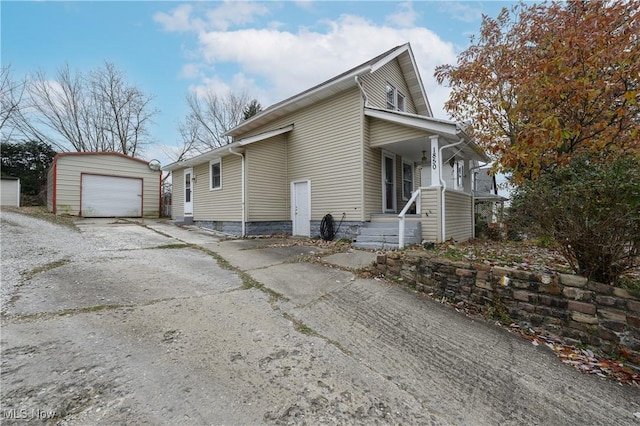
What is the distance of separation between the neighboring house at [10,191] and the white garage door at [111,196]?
647cm

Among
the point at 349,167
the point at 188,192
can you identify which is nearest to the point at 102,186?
the point at 188,192

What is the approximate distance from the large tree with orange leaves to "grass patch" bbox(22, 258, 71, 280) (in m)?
8.84

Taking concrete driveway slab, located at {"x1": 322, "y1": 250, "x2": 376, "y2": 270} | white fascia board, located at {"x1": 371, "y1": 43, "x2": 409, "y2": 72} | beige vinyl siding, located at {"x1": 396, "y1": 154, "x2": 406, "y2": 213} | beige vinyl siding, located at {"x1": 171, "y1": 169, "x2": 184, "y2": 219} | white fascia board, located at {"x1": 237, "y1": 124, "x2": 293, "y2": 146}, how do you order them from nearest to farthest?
concrete driveway slab, located at {"x1": 322, "y1": 250, "x2": 376, "y2": 270}
white fascia board, located at {"x1": 371, "y1": 43, "x2": 409, "y2": 72}
white fascia board, located at {"x1": 237, "y1": 124, "x2": 293, "y2": 146}
beige vinyl siding, located at {"x1": 396, "y1": 154, "x2": 406, "y2": 213}
beige vinyl siding, located at {"x1": 171, "y1": 169, "x2": 184, "y2": 219}

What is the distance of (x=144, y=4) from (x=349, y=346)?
11.5m

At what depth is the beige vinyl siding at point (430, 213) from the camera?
765 centimetres

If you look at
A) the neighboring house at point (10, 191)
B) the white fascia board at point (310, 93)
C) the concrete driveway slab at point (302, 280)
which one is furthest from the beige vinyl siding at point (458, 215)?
the neighboring house at point (10, 191)

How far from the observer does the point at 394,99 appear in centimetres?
1160

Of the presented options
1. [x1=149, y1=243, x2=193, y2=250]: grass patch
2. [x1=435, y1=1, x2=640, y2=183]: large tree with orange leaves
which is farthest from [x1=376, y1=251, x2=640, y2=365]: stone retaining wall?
[x1=149, y1=243, x2=193, y2=250]: grass patch

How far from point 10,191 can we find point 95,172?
685cm

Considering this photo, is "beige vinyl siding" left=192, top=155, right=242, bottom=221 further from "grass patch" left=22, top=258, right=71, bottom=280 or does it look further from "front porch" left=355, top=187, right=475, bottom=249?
"grass patch" left=22, top=258, right=71, bottom=280

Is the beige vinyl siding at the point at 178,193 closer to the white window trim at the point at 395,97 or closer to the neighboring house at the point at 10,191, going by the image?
the neighboring house at the point at 10,191

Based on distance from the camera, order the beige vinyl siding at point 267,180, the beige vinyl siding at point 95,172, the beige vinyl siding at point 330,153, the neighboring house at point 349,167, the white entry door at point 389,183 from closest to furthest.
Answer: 1. the neighboring house at point 349,167
2. the beige vinyl siding at point 330,153
3. the white entry door at point 389,183
4. the beige vinyl siding at point 267,180
5. the beige vinyl siding at point 95,172

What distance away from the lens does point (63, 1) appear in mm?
8219

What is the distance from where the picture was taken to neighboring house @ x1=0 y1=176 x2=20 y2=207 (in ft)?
51.0
